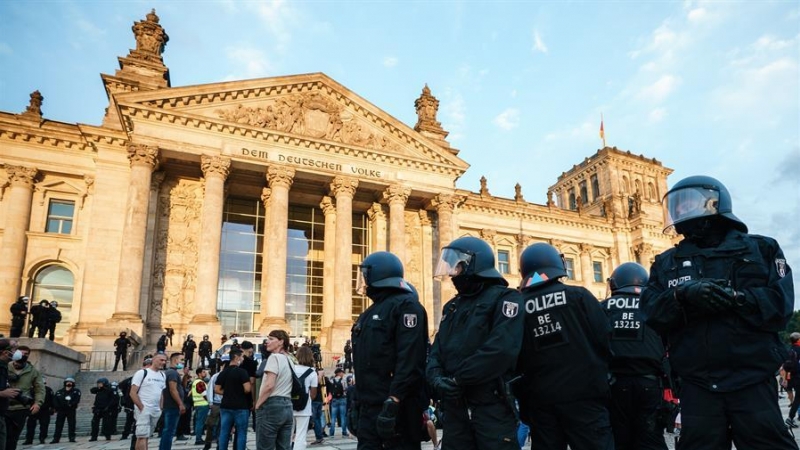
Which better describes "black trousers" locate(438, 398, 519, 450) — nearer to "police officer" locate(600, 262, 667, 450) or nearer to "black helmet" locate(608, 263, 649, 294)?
"police officer" locate(600, 262, 667, 450)

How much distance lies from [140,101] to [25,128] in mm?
→ 6269

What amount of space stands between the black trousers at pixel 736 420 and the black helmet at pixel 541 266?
137 centimetres

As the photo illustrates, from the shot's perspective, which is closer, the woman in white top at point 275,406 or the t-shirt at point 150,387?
the woman in white top at point 275,406

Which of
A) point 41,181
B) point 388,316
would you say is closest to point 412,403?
point 388,316

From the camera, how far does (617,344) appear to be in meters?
5.00

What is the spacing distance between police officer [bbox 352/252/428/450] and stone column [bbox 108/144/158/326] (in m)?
20.0

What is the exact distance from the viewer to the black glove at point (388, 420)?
3754mm

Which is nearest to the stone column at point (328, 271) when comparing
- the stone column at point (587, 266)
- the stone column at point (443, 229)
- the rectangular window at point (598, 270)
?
the stone column at point (443, 229)

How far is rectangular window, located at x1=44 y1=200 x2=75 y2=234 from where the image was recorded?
25.1 m

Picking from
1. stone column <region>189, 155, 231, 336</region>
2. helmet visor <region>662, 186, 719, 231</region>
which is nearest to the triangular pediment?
stone column <region>189, 155, 231, 336</region>

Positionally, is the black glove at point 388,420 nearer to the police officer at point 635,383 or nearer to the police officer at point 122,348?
the police officer at point 635,383

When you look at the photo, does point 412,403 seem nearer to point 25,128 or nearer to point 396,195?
point 396,195

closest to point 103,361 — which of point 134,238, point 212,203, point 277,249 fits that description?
point 134,238

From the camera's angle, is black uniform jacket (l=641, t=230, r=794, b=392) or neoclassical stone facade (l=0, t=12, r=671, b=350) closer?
black uniform jacket (l=641, t=230, r=794, b=392)
